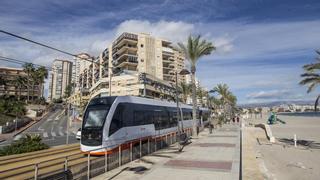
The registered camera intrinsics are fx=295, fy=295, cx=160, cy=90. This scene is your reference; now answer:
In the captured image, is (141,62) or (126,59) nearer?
(126,59)

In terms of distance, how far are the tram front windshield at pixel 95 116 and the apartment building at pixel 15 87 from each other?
94472mm

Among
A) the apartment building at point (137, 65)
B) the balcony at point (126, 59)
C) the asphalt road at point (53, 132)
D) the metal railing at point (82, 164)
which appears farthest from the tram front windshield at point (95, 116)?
the balcony at point (126, 59)

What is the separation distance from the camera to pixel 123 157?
14.8 metres

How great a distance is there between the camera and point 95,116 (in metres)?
16.6

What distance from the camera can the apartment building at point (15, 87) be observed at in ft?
341

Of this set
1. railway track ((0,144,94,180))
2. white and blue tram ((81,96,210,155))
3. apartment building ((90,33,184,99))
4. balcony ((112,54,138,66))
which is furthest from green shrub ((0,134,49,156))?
balcony ((112,54,138,66))

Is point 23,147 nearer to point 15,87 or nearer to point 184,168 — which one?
point 184,168

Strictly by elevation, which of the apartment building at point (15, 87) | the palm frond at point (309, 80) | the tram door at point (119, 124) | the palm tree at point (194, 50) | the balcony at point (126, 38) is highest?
the balcony at point (126, 38)

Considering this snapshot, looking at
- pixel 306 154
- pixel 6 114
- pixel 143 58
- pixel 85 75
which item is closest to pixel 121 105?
pixel 306 154

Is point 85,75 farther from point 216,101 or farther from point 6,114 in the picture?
point 6,114

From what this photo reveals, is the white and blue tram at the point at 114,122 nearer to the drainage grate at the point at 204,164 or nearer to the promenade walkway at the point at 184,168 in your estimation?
the promenade walkway at the point at 184,168

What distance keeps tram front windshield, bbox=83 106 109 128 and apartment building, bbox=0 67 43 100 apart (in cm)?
9447

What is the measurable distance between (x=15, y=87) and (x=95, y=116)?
4049 inches

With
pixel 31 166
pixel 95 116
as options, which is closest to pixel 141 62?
pixel 95 116
